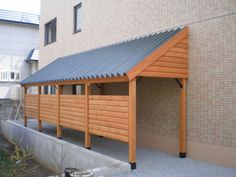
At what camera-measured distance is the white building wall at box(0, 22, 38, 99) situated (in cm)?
2403

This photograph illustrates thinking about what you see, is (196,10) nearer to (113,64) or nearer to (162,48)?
(162,48)

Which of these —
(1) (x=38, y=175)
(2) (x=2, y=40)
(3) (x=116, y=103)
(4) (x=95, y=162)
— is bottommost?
(1) (x=38, y=175)

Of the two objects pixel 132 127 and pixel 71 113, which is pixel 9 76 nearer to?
pixel 71 113

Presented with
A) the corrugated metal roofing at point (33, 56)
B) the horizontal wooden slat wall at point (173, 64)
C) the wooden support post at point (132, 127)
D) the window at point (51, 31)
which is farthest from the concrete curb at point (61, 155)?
the corrugated metal roofing at point (33, 56)

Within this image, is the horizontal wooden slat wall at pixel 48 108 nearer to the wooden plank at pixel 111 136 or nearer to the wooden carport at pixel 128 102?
the wooden carport at pixel 128 102

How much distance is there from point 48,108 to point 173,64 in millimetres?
6005

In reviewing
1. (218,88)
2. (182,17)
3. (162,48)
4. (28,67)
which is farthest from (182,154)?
(28,67)

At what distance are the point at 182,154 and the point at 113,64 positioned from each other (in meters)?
3.13

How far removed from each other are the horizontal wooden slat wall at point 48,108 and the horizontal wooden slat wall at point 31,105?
77 cm

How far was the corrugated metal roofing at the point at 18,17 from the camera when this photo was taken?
943 inches

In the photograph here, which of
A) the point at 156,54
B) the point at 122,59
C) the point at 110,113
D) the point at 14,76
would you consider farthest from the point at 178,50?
the point at 14,76

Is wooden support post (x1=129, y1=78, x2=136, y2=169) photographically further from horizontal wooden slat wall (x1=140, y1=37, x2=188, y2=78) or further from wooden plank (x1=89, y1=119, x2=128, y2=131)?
horizontal wooden slat wall (x1=140, y1=37, x2=188, y2=78)

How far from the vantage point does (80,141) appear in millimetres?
11297

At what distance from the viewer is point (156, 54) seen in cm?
775
